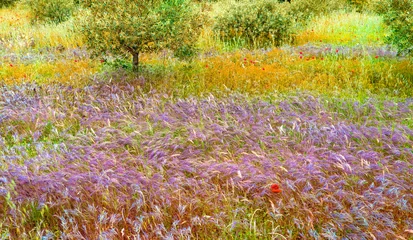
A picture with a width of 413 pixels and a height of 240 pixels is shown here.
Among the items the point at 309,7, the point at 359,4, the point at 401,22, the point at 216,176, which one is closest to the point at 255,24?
the point at 401,22

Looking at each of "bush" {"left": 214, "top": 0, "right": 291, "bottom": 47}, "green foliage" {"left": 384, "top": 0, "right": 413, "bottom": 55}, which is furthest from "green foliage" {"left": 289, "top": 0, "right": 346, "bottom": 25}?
"green foliage" {"left": 384, "top": 0, "right": 413, "bottom": 55}

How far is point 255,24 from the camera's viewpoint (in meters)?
10.8

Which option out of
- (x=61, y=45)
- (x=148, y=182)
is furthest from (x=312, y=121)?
(x=61, y=45)

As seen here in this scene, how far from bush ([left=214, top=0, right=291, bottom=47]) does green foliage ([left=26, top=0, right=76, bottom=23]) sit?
7463 millimetres

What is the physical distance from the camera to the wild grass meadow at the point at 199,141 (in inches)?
112

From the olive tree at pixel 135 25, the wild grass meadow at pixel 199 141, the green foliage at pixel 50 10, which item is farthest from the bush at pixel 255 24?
the green foliage at pixel 50 10

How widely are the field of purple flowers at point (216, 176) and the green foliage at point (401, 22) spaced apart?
2.24 metres

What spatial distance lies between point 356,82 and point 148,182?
4.41 m

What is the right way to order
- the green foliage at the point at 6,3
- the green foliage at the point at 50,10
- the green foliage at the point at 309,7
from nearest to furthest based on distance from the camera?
the green foliage at the point at 309,7, the green foliage at the point at 50,10, the green foliage at the point at 6,3

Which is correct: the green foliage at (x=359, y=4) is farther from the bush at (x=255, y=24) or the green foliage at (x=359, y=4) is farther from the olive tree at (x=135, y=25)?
the olive tree at (x=135, y=25)

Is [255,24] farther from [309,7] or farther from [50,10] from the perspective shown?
[50,10]

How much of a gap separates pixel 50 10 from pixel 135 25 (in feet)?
37.2

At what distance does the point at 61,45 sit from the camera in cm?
1086

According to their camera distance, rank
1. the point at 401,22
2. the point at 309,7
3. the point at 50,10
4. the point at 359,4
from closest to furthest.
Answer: the point at 401,22, the point at 309,7, the point at 50,10, the point at 359,4
